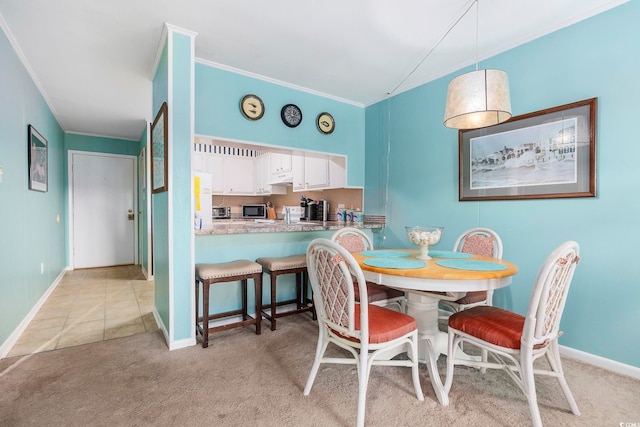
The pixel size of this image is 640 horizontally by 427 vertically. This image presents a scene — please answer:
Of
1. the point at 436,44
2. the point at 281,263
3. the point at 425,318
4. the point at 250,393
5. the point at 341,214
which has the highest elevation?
the point at 436,44

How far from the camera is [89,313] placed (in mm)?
3217

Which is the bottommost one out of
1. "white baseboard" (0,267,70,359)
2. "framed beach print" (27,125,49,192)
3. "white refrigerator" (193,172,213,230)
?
"white baseboard" (0,267,70,359)

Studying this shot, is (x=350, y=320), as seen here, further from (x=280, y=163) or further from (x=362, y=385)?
(x=280, y=163)

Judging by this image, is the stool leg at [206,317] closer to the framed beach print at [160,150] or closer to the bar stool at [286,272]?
the bar stool at [286,272]

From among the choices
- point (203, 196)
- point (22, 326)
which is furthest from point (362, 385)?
point (22, 326)

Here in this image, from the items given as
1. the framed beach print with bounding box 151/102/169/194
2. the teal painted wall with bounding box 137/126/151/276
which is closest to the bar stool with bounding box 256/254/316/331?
the framed beach print with bounding box 151/102/169/194

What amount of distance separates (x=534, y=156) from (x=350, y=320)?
2012 millimetres

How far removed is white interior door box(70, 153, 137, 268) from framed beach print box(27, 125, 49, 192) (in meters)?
1.77

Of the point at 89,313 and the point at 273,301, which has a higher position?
the point at 273,301

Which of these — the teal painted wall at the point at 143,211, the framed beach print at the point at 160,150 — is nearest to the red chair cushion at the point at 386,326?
the framed beach print at the point at 160,150

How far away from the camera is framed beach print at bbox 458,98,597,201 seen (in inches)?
86.7

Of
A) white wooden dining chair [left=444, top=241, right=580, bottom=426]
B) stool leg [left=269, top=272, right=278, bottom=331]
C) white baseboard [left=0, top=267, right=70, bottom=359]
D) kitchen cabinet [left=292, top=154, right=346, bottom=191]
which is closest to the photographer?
white wooden dining chair [left=444, top=241, right=580, bottom=426]

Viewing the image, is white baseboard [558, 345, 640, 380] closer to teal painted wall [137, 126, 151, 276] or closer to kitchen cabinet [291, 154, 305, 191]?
kitchen cabinet [291, 154, 305, 191]

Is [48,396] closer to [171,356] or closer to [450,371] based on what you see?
[171,356]
